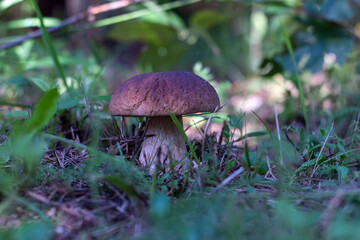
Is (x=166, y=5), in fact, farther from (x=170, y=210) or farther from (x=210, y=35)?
(x=170, y=210)

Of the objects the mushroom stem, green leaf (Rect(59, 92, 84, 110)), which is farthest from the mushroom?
green leaf (Rect(59, 92, 84, 110))

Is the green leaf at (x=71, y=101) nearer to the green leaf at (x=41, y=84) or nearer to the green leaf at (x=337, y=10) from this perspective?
the green leaf at (x=41, y=84)

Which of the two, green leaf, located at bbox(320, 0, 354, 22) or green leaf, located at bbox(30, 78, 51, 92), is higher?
green leaf, located at bbox(320, 0, 354, 22)

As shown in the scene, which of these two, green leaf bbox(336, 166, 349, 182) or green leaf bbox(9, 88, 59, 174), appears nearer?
green leaf bbox(9, 88, 59, 174)

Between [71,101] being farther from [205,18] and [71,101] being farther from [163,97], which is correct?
[205,18]

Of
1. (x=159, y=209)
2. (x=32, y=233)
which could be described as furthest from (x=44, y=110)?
(x=159, y=209)

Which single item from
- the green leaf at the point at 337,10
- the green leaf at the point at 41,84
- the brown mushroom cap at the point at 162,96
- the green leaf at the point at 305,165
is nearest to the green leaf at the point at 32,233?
the brown mushroom cap at the point at 162,96

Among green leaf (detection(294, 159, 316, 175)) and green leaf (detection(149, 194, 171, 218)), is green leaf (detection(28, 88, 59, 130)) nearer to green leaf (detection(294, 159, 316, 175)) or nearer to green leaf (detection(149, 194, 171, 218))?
green leaf (detection(149, 194, 171, 218))

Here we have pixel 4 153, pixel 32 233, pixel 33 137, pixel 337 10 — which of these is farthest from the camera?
pixel 337 10
